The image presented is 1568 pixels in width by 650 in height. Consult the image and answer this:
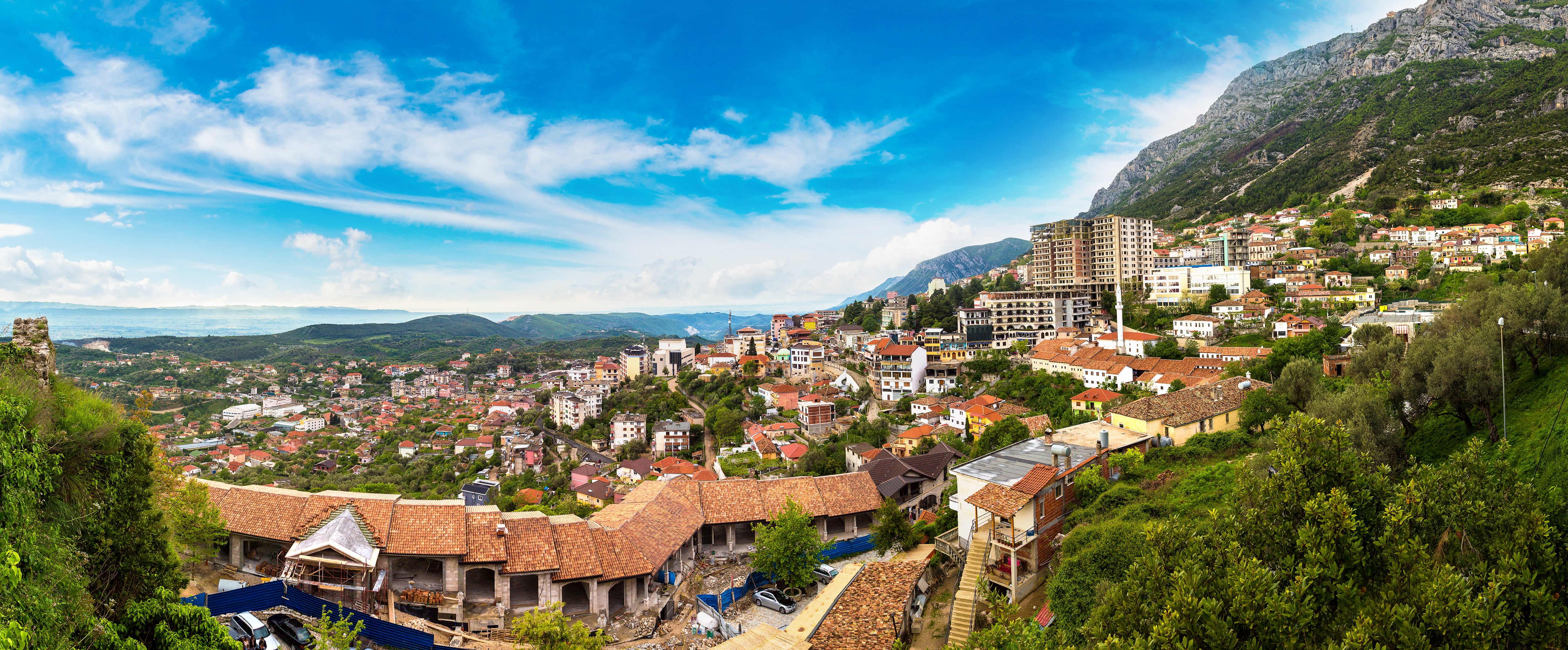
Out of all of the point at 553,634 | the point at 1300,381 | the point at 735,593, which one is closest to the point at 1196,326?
the point at 1300,381

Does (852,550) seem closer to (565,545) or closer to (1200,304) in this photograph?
(565,545)

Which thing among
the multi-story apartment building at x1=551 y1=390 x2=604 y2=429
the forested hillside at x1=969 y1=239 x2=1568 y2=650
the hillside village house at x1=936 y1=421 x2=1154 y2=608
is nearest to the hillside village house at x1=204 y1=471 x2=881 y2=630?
the hillside village house at x1=936 y1=421 x2=1154 y2=608

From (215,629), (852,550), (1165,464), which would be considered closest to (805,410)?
(852,550)

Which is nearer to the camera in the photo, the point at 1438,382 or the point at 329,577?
the point at 1438,382

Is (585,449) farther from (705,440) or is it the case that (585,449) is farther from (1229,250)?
(1229,250)

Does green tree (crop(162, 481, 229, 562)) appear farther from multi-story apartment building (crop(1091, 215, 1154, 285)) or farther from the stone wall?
multi-story apartment building (crop(1091, 215, 1154, 285))
